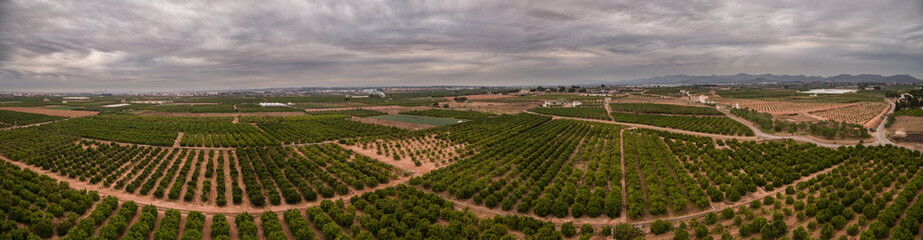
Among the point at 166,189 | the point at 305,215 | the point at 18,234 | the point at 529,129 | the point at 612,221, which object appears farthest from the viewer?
the point at 529,129

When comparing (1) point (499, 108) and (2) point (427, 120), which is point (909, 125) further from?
(1) point (499, 108)

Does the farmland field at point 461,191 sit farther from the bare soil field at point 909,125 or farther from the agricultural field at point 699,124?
the agricultural field at point 699,124

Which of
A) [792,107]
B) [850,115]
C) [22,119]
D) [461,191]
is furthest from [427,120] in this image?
[792,107]

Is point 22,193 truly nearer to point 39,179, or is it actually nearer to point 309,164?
point 39,179

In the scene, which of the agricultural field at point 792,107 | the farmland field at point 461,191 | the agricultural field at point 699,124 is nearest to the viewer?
the farmland field at point 461,191

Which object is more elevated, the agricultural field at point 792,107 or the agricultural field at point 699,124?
the agricultural field at point 792,107

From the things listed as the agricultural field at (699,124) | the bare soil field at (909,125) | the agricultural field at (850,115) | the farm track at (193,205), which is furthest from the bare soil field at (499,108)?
the farm track at (193,205)

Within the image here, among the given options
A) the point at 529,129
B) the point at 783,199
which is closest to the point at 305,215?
the point at 783,199

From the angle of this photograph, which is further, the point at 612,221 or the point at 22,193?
the point at 22,193
